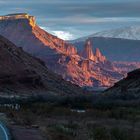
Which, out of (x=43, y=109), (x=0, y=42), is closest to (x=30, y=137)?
(x=43, y=109)

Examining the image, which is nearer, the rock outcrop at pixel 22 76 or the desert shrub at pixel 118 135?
the desert shrub at pixel 118 135

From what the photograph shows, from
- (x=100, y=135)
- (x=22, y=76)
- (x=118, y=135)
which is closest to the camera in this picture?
(x=100, y=135)

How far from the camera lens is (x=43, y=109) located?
5725cm

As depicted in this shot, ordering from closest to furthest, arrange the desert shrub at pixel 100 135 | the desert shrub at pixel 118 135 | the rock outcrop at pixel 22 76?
the desert shrub at pixel 100 135 → the desert shrub at pixel 118 135 → the rock outcrop at pixel 22 76

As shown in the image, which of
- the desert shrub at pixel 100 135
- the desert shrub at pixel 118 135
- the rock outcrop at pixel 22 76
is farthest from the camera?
the rock outcrop at pixel 22 76

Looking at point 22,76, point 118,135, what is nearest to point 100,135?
point 118,135

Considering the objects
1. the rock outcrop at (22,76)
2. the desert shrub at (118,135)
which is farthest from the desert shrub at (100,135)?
the rock outcrop at (22,76)

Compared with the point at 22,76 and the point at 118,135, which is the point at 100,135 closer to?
the point at 118,135

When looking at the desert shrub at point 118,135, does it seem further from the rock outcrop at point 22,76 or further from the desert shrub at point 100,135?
the rock outcrop at point 22,76

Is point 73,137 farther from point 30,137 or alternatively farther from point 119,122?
point 119,122

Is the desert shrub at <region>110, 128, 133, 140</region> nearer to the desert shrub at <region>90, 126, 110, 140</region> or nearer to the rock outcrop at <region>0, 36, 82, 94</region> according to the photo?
the desert shrub at <region>90, 126, 110, 140</region>

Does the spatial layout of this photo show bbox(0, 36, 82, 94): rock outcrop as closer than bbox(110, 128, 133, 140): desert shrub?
No

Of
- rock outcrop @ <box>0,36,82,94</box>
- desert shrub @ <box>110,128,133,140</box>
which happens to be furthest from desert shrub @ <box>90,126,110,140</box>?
rock outcrop @ <box>0,36,82,94</box>

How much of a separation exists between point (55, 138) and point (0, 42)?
135 meters
